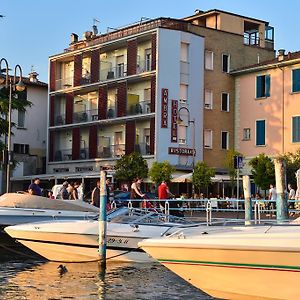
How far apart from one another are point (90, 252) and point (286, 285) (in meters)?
8.32

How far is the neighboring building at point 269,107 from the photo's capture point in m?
44.7

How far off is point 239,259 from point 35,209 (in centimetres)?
1137

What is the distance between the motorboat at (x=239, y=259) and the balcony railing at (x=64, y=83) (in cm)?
4293

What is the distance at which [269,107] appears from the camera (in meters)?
46.2

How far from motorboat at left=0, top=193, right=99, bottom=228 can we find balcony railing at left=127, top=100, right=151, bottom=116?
970 inches

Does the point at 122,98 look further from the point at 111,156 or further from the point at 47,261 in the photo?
the point at 47,261

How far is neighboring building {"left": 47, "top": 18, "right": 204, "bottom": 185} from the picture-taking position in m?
45.8

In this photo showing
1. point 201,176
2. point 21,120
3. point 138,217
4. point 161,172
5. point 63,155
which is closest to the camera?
point 138,217

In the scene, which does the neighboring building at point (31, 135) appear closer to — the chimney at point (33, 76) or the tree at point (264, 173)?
the chimney at point (33, 76)

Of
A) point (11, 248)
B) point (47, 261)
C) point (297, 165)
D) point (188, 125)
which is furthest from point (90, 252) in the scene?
point (188, 125)

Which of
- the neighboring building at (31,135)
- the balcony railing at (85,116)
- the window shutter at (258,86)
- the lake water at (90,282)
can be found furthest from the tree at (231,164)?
the lake water at (90,282)

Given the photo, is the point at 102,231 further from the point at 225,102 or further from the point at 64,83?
the point at 64,83

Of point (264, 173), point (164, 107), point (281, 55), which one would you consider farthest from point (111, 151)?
point (264, 173)

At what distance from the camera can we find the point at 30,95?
59.1m
